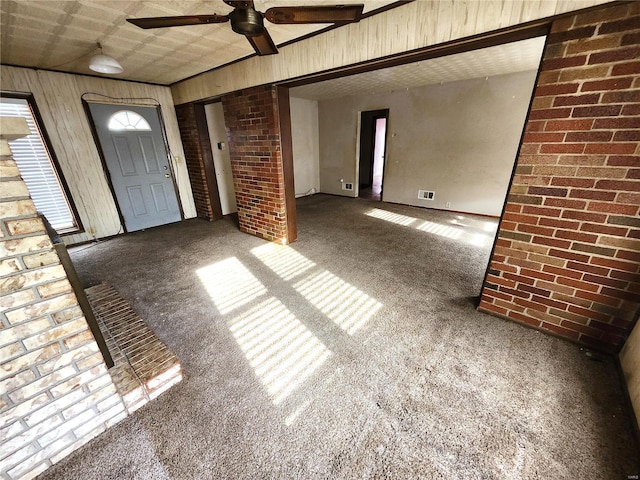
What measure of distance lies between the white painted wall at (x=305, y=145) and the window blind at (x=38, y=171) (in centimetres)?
404

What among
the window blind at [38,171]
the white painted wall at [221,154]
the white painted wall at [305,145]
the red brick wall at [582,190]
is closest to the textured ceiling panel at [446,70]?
the white painted wall at [305,145]

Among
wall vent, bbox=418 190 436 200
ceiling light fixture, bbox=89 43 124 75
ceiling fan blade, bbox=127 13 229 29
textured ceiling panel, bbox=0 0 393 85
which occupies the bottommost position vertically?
wall vent, bbox=418 190 436 200

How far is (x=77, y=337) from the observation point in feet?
3.63

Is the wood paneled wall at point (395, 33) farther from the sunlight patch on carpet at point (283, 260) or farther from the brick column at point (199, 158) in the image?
the sunlight patch on carpet at point (283, 260)

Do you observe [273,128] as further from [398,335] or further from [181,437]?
[181,437]

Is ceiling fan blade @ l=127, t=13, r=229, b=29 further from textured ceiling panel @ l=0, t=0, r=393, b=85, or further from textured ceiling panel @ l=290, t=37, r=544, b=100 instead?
textured ceiling panel @ l=290, t=37, r=544, b=100

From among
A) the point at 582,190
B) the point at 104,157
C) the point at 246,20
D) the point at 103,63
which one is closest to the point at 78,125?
the point at 104,157

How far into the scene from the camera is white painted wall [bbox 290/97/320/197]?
19.9 ft

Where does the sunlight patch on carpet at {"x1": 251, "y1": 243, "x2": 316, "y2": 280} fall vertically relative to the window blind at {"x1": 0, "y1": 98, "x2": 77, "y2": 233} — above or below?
below

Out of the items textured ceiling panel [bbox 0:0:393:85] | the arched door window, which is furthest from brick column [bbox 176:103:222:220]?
textured ceiling panel [bbox 0:0:393:85]

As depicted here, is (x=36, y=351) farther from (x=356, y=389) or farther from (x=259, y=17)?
(x=259, y=17)

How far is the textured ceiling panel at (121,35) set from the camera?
5.82ft

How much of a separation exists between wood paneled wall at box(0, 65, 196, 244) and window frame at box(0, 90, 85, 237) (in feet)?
0.11

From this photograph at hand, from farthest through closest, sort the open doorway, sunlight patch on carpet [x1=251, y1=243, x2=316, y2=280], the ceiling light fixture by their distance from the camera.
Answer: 1. the open doorway
2. sunlight patch on carpet [x1=251, y1=243, x2=316, y2=280]
3. the ceiling light fixture
